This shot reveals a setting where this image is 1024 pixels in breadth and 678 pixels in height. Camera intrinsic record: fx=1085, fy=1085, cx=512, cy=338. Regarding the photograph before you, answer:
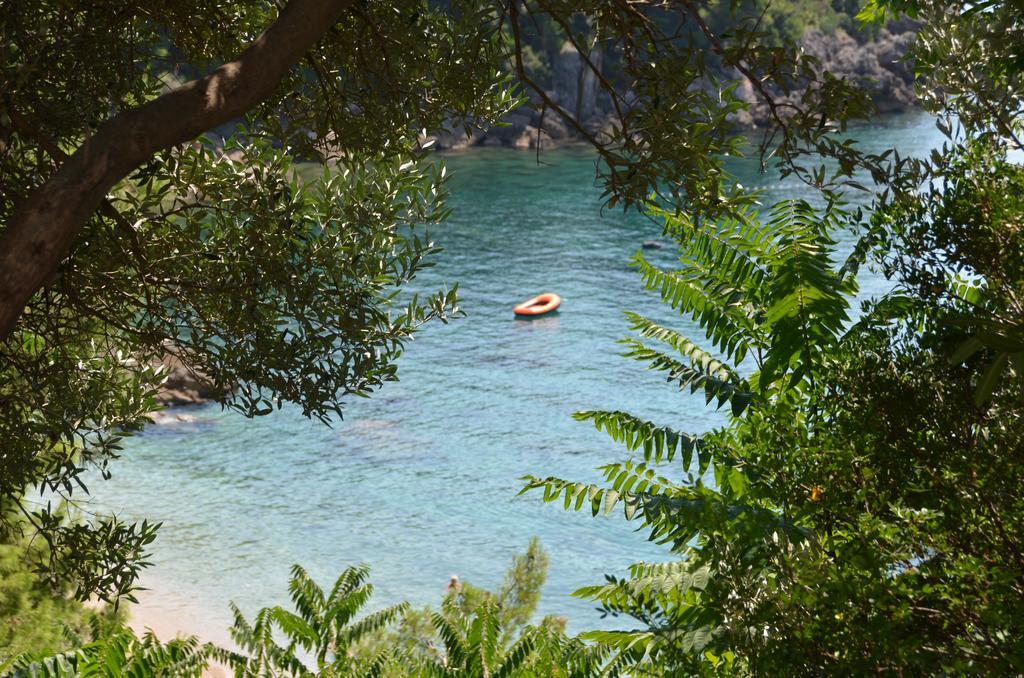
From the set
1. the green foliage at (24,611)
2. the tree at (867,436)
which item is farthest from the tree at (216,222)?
the green foliage at (24,611)

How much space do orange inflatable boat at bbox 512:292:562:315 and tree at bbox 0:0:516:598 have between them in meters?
25.7

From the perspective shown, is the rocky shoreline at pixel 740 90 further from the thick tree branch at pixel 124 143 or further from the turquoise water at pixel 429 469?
the thick tree branch at pixel 124 143

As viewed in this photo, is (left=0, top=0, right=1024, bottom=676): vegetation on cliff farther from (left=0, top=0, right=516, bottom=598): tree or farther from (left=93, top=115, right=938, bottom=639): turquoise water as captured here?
(left=93, top=115, right=938, bottom=639): turquoise water

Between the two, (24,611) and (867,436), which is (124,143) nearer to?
(867,436)

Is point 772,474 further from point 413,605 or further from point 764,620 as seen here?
point 413,605

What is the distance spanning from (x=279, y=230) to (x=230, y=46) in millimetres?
1379

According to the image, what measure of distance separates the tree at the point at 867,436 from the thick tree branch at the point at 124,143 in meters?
Result: 1.70

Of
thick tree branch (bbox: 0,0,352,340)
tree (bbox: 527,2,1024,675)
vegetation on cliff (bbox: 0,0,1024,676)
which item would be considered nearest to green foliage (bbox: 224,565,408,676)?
vegetation on cliff (bbox: 0,0,1024,676)

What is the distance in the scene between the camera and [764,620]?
348 cm

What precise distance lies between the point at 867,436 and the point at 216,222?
3.41 metres

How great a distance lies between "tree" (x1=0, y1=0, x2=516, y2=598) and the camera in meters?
4.93

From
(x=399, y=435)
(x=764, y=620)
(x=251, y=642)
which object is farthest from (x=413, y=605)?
(x=764, y=620)

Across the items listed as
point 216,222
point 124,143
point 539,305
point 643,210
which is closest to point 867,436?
point 643,210

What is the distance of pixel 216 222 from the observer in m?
5.69
